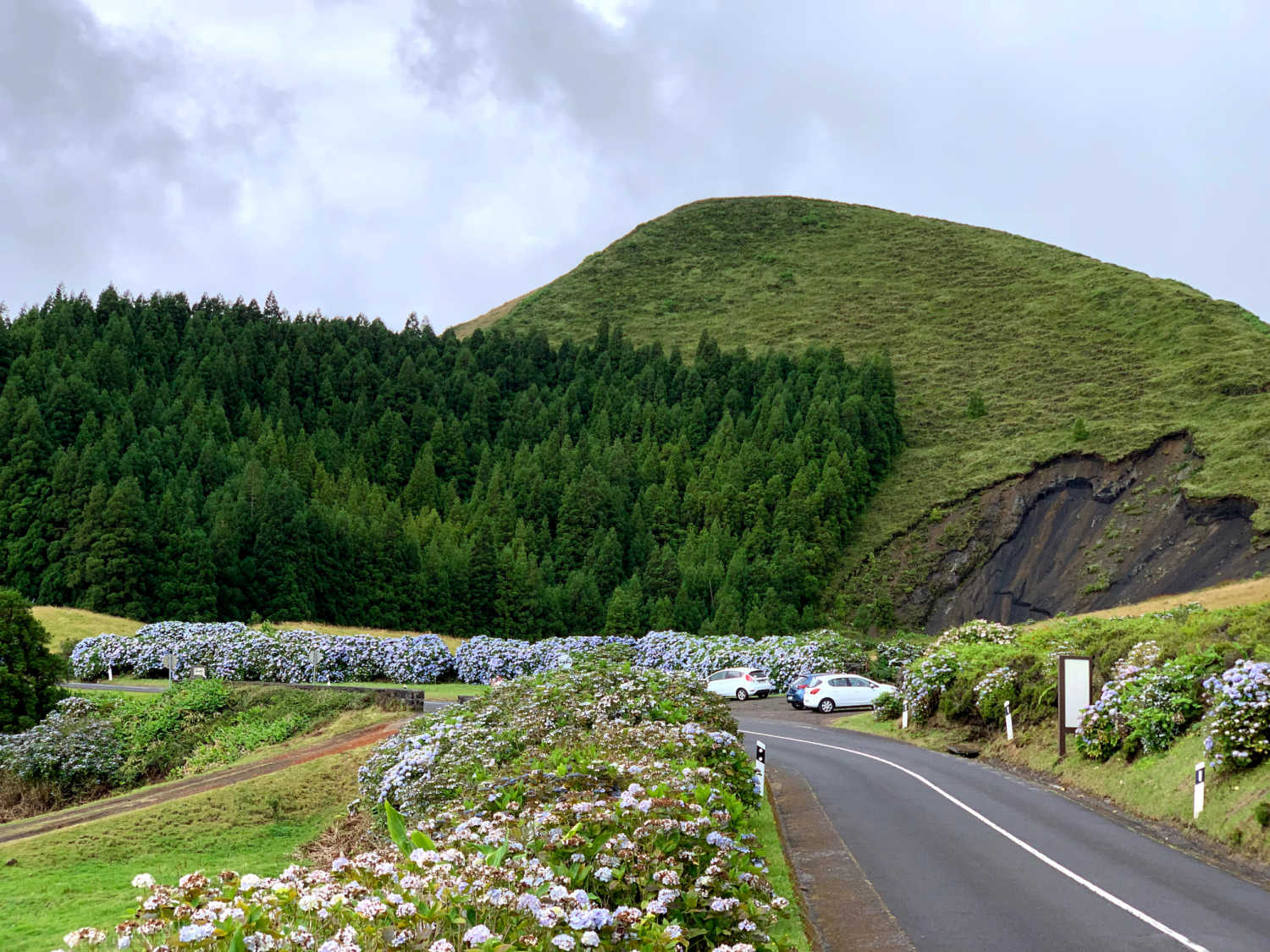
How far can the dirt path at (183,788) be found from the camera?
19.2 meters

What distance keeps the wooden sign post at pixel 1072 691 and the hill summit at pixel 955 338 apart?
48.4 meters

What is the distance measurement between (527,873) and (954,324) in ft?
413

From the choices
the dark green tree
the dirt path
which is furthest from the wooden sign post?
the dark green tree

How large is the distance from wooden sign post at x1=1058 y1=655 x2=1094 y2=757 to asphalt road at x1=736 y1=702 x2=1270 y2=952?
4.57 ft

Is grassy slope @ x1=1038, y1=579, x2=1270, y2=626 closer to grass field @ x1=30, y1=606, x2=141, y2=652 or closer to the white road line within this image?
the white road line

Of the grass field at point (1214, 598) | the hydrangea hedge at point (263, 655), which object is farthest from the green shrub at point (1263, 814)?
the hydrangea hedge at point (263, 655)

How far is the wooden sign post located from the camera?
19562mm

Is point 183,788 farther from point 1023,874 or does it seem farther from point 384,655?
point 384,655

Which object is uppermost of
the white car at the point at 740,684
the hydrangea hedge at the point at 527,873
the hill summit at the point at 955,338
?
the hill summit at the point at 955,338

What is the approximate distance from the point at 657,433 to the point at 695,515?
17.3 m

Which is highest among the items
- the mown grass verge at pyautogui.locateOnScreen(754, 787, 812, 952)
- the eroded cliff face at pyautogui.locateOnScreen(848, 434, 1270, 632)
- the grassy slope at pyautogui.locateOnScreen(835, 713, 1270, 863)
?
the eroded cliff face at pyautogui.locateOnScreen(848, 434, 1270, 632)

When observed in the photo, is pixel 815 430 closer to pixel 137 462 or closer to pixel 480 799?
pixel 137 462

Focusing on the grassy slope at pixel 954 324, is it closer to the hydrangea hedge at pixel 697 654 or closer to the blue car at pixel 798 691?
the hydrangea hedge at pixel 697 654

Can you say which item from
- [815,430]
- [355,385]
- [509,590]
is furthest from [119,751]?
[355,385]
